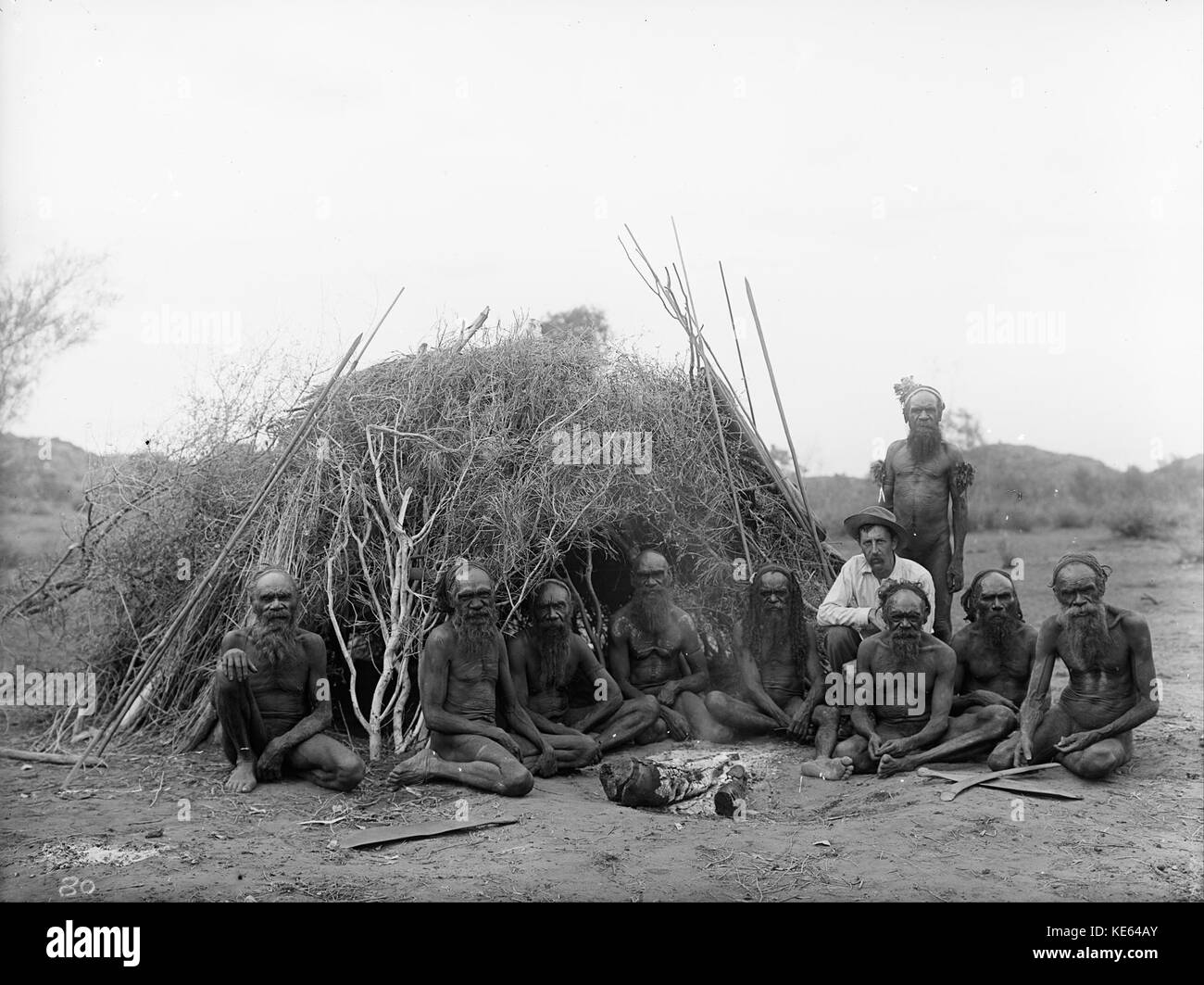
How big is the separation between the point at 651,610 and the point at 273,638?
254 cm

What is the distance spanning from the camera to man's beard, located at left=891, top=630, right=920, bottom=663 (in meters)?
7.31

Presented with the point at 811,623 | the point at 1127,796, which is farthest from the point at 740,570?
the point at 1127,796

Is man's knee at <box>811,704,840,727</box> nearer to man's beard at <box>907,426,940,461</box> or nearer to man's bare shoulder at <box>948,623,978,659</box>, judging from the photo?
man's bare shoulder at <box>948,623,978,659</box>

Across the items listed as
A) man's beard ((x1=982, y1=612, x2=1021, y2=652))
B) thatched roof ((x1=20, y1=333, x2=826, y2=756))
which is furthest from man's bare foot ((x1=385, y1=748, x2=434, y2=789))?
man's beard ((x1=982, y1=612, x2=1021, y2=652))

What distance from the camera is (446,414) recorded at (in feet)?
27.8

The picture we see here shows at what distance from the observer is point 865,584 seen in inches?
322

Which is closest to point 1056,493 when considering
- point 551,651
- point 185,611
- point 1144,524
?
point 1144,524

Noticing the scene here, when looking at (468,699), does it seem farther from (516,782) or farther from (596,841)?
(596,841)

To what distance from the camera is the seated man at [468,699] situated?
695 centimetres

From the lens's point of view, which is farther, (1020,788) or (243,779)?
(243,779)

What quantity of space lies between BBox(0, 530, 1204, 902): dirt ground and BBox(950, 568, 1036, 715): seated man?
2.67 feet

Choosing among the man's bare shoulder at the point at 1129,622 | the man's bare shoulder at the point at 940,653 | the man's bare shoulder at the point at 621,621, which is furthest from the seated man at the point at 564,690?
the man's bare shoulder at the point at 1129,622
